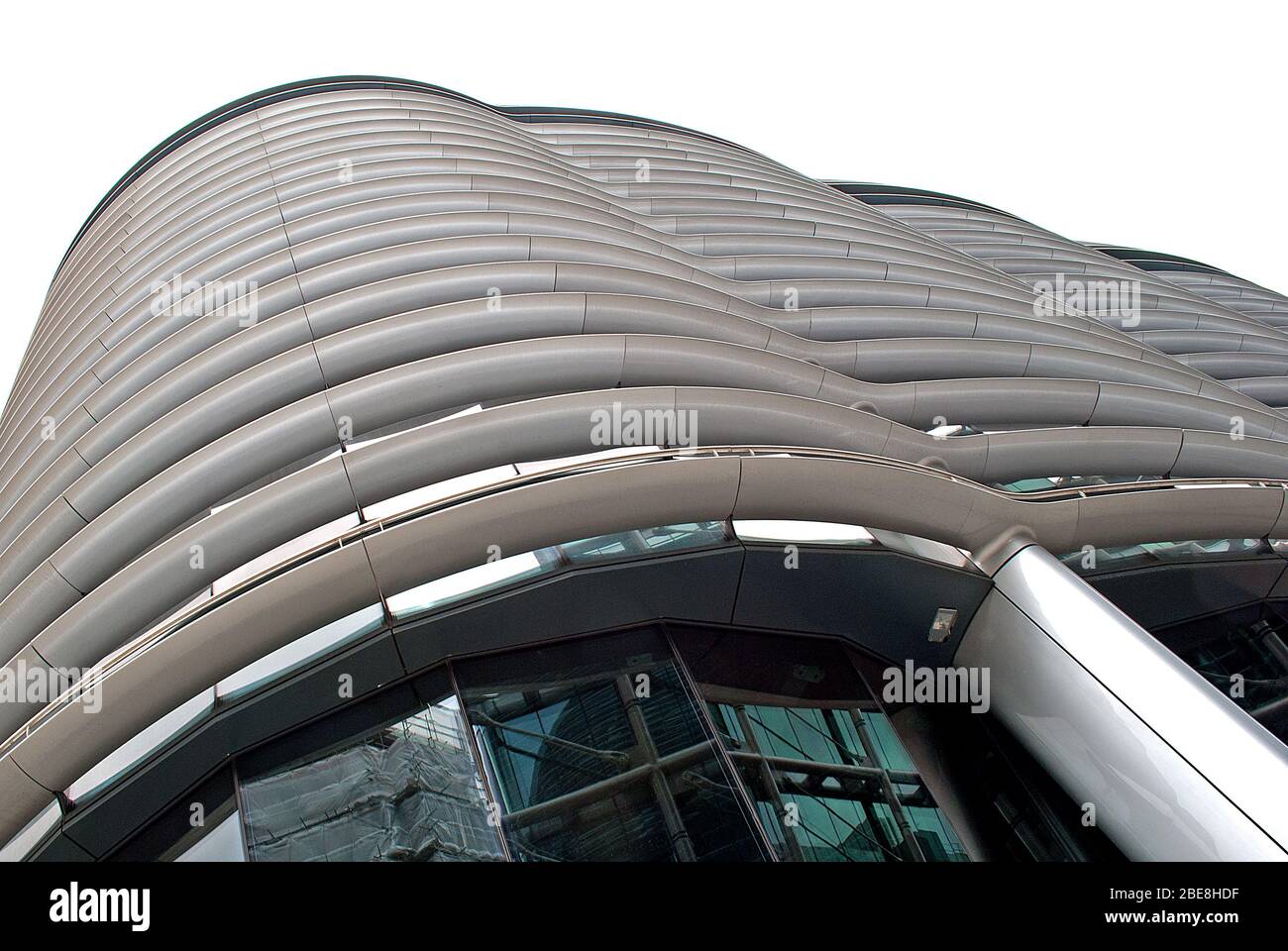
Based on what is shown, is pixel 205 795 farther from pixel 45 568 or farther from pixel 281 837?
pixel 45 568

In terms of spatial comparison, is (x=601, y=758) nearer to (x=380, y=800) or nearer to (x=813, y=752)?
(x=380, y=800)

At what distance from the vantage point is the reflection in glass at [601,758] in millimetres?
6285

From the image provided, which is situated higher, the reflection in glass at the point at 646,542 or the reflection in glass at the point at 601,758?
the reflection in glass at the point at 646,542

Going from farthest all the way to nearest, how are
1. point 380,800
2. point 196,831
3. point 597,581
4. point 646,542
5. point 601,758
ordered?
point 646,542 → point 597,581 → point 601,758 → point 196,831 → point 380,800

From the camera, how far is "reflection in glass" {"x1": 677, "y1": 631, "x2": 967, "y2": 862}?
271 inches

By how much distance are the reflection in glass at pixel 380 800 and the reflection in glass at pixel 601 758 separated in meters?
0.24

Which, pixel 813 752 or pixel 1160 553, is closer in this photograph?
pixel 813 752

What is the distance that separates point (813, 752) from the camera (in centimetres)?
748

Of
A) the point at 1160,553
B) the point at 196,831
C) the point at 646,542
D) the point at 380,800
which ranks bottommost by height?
the point at 380,800

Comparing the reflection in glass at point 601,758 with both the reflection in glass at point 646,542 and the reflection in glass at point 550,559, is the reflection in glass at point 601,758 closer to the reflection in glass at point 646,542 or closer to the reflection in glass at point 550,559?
the reflection in glass at point 550,559

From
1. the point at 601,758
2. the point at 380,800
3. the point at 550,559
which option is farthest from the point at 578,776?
the point at 550,559

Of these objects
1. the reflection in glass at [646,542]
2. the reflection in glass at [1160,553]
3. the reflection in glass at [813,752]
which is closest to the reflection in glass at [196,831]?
the reflection in glass at [646,542]

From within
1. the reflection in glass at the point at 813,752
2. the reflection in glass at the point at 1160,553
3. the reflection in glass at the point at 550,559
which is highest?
the reflection in glass at the point at 550,559

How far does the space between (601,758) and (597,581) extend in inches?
65.0
